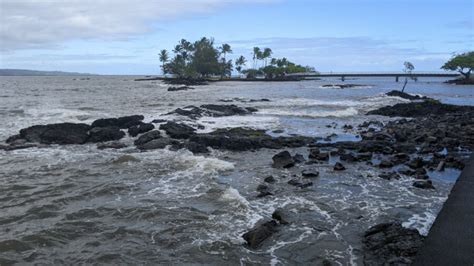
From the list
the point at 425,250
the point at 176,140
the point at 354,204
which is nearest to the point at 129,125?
the point at 176,140

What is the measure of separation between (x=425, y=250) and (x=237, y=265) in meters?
3.33

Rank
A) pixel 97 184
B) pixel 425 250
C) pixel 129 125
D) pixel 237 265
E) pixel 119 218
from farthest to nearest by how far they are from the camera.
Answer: pixel 129 125
pixel 97 184
pixel 119 218
pixel 237 265
pixel 425 250

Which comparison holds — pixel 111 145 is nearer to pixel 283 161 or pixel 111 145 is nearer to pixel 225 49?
pixel 283 161

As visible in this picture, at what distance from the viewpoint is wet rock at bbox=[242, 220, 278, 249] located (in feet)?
28.2

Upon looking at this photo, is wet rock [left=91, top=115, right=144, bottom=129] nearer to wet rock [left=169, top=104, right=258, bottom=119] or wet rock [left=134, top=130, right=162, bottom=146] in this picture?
wet rock [left=134, top=130, right=162, bottom=146]

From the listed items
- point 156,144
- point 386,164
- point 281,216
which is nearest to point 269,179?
point 281,216

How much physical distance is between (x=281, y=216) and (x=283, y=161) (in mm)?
6326

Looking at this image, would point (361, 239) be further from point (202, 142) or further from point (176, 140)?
point (176, 140)

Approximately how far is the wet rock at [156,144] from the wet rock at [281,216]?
398 inches

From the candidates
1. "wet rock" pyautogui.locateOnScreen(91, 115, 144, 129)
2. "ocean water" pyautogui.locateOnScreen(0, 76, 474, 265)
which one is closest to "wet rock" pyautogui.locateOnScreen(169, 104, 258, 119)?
"wet rock" pyautogui.locateOnScreen(91, 115, 144, 129)

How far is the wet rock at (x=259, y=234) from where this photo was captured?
8.59 meters

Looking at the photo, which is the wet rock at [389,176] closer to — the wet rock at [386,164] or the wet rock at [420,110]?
the wet rock at [386,164]

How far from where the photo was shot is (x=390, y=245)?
7.95 metres

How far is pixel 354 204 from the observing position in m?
11.4
